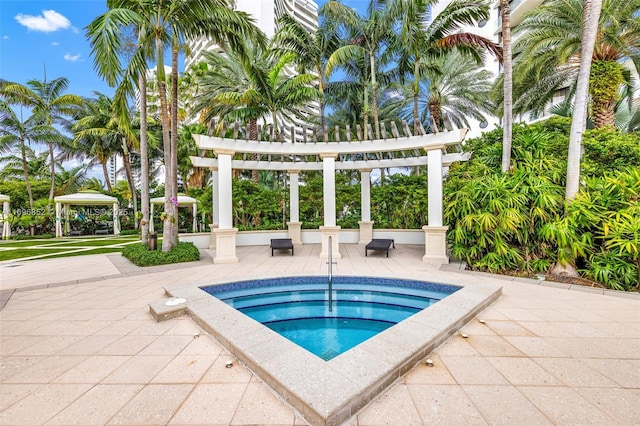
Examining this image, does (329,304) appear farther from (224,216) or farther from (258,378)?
(224,216)

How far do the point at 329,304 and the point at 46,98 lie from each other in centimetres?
2624

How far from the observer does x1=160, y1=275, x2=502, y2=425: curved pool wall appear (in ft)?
7.46

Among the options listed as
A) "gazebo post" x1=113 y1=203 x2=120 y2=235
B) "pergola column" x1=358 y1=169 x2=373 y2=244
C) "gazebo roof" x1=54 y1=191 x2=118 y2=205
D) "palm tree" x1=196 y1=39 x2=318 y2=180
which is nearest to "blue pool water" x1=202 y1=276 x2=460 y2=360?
"pergola column" x1=358 y1=169 x2=373 y2=244

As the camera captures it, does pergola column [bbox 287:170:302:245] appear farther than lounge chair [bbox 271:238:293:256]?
Yes

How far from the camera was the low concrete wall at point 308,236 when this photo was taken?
1230 cm

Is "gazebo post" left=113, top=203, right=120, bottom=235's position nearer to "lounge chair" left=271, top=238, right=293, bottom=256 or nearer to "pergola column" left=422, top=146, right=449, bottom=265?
"lounge chair" left=271, top=238, right=293, bottom=256

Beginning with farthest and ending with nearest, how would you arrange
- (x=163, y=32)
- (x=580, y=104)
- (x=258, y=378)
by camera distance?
(x=163, y=32), (x=580, y=104), (x=258, y=378)

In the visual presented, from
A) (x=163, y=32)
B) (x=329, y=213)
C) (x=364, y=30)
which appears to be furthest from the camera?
(x=364, y=30)

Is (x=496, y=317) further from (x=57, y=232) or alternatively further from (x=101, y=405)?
(x=57, y=232)

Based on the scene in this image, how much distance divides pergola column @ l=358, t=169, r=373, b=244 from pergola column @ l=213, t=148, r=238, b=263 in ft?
19.7

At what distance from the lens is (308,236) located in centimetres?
1323

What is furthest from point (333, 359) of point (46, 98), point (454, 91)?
point (46, 98)

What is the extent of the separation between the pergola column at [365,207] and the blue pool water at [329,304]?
A: 6178 millimetres

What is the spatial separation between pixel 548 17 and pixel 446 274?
1232 cm
